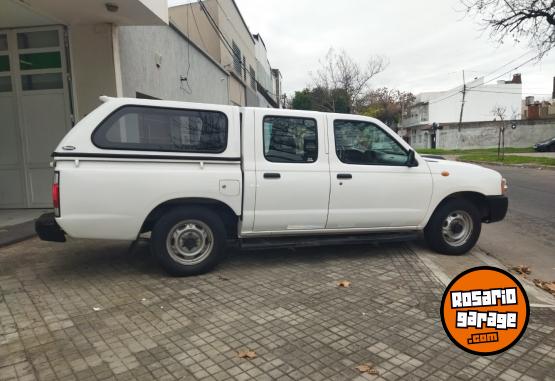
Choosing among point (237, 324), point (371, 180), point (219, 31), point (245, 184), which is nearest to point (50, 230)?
point (245, 184)

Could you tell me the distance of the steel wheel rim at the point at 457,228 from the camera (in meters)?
5.66

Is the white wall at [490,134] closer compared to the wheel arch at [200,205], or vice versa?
the wheel arch at [200,205]

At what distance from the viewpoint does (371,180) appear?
5238 mm

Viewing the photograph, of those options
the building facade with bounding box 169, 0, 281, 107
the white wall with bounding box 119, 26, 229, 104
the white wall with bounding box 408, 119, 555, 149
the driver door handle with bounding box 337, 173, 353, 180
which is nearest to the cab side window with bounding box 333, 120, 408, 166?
the driver door handle with bounding box 337, 173, 353, 180

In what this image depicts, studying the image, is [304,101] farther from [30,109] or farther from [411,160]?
[411,160]

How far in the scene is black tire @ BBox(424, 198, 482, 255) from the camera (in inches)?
221

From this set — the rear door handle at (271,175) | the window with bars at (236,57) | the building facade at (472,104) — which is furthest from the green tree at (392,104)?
the rear door handle at (271,175)

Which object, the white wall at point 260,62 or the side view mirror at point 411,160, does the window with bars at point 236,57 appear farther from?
the side view mirror at point 411,160

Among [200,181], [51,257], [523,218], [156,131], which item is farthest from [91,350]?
[523,218]

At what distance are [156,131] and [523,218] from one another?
7.81 meters

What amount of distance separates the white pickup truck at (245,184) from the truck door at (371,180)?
13mm

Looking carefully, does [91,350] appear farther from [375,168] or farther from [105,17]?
[105,17]

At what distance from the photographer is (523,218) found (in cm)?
878

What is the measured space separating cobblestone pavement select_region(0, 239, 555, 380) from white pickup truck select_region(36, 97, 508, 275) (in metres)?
0.53
